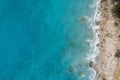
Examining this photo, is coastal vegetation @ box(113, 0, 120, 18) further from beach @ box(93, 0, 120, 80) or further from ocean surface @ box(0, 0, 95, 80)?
ocean surface @ box(0, 0, 95, 80)

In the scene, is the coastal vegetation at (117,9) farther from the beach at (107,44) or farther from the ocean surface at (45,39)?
the ocean surface at (45,39)

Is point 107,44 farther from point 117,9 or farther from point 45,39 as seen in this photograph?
point 45,39

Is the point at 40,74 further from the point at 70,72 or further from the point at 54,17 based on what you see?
the point at 54,17

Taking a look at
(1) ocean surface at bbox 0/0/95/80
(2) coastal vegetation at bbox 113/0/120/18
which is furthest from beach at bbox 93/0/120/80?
(1) ocean surface at bbox 0/0/95/80

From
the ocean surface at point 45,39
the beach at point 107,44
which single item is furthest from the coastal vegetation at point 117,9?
the ocean surface at point 45,39

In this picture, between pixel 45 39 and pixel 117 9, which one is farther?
pixel 117 9

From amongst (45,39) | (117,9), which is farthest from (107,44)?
(45,39)

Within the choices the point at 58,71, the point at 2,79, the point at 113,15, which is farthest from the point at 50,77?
the point at 113,15
